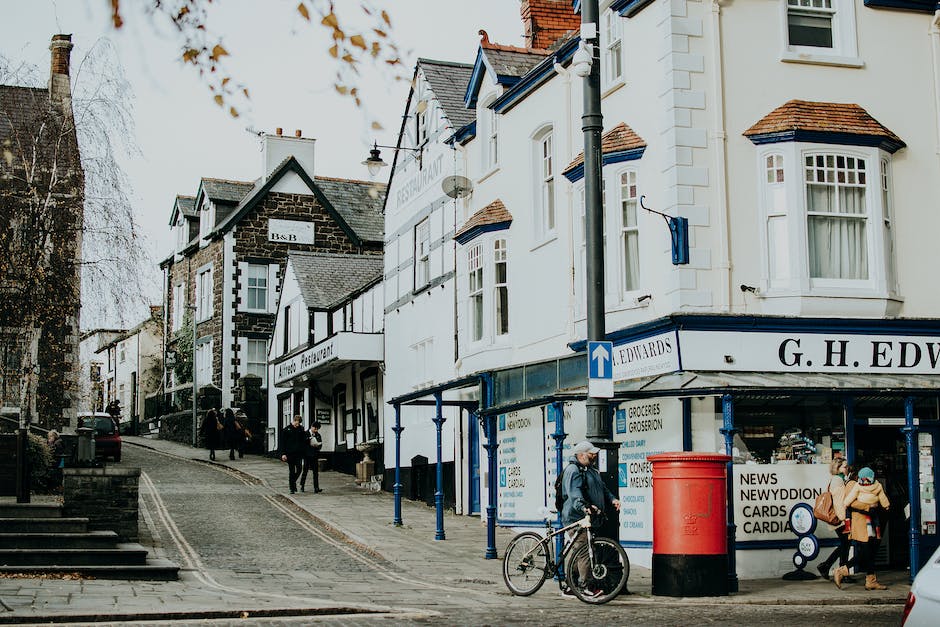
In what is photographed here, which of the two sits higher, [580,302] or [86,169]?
[86,169]

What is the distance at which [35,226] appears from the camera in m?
22.3

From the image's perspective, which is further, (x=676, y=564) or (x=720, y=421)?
(x=720, y=421)

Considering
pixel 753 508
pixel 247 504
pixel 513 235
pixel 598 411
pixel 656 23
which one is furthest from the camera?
pixel 247 504

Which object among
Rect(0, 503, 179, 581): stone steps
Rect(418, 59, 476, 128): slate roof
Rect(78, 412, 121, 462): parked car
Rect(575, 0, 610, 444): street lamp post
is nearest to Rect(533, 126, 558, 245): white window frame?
Rect(418, 59, 476, 128): slate roof

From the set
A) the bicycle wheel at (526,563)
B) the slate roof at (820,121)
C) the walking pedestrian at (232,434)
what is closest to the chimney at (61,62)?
the walking pedestrian at (232,434)

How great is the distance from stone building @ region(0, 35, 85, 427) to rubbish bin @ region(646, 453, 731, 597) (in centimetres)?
1213

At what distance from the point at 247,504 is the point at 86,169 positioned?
26.5 feet

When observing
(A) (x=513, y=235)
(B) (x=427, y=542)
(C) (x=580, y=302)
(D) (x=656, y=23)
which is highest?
(D) (x=656, y=23)

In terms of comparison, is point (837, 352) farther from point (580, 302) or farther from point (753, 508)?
point (580, 302)

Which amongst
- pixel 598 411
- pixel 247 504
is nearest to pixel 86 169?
pixel 247 504

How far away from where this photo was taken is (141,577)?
15.5 m

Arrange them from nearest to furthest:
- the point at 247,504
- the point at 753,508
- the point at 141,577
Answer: the point at 141,577, the point at 753,508, the point at 247,504

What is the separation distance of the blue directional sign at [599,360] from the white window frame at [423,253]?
594 inches

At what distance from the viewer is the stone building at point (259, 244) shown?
155 feet
